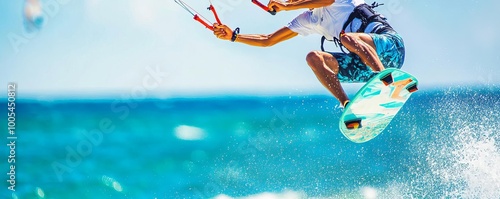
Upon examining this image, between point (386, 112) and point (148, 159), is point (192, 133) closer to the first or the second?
point (148, 159)

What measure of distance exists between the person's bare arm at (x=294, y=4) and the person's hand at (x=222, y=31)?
88 centimetres

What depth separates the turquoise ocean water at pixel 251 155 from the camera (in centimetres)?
1132

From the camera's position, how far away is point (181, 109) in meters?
35.7

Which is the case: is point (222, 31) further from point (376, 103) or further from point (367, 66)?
point (376, 103)

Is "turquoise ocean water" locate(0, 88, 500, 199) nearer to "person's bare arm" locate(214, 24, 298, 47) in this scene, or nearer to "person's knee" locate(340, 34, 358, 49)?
"person's bare arm" locate(214, 24, 298, 47)

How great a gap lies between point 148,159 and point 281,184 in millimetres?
5341

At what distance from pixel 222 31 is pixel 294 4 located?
3.25ft

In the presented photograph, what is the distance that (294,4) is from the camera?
20.7 ft

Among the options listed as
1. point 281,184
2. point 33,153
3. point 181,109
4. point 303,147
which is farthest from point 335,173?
point 181,109

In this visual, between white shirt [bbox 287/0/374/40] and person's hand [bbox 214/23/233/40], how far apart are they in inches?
25.9

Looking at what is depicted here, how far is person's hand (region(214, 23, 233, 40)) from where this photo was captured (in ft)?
23.0

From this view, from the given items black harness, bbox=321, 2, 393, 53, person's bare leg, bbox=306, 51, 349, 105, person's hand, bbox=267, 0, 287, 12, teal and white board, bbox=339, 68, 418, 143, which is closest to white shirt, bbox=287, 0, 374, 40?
black harness, bbox=321, 2, 393, 53

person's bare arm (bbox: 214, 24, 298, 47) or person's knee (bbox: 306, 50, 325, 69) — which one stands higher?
person's bare arm (bbox: 214, 24, 298, 47)

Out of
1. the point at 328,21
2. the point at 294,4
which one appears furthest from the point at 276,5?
the point at 328,21
